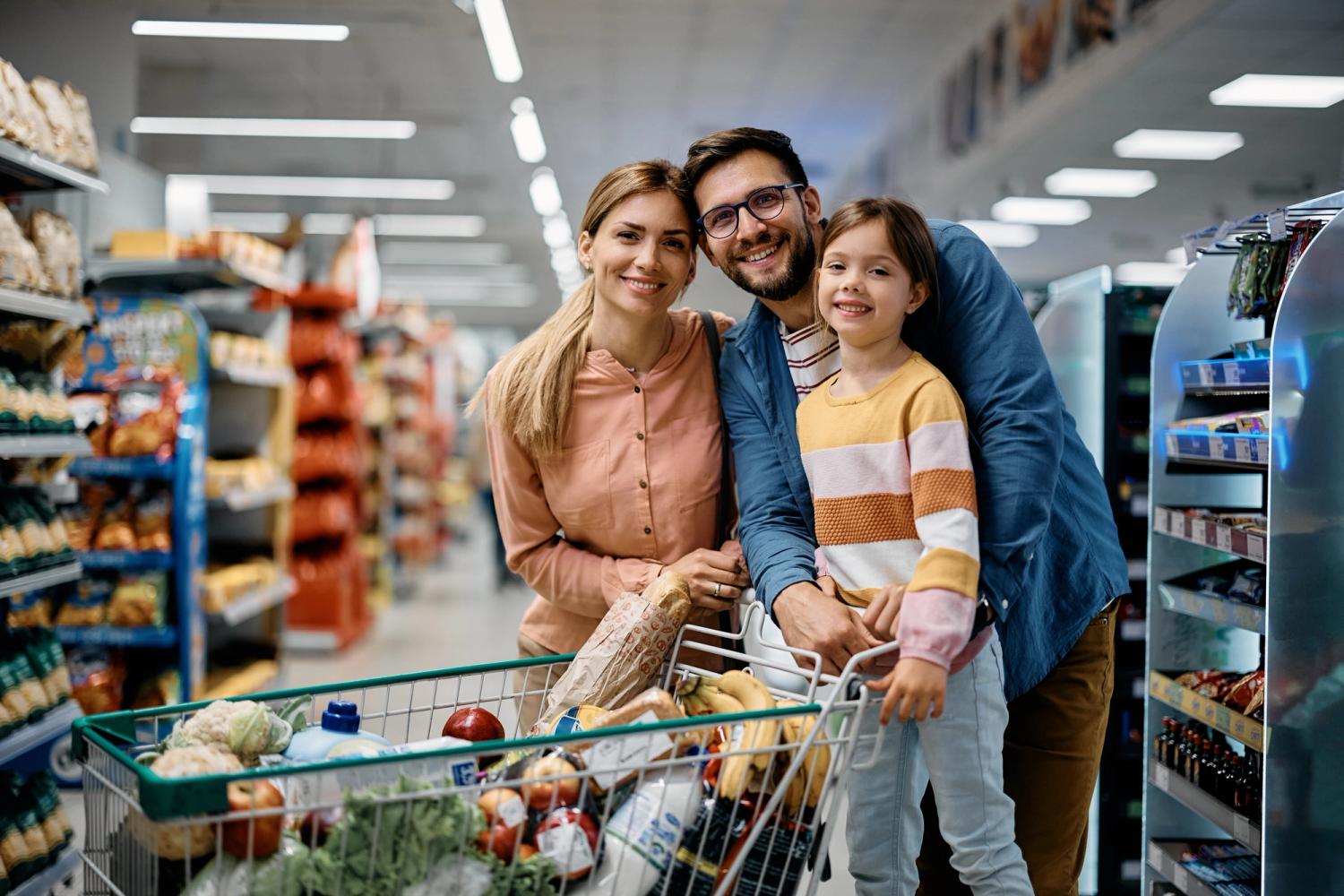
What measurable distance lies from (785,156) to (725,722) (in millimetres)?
1042

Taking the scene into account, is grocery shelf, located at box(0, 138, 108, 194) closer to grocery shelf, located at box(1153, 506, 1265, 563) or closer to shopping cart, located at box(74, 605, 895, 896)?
shopping cart, located at box(74, 605, 895, 896)

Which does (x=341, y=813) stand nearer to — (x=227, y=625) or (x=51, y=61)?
(x=227, y=625)

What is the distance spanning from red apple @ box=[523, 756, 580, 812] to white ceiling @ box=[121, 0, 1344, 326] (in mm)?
6151

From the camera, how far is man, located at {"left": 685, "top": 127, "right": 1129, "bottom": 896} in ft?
5.98

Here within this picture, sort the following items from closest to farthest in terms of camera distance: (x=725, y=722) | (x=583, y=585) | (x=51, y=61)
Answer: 1. (x=725, y=722)
2. (x=583, y=585)
3. (x=51, y=61)

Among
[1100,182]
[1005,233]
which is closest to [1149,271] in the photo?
[1005,233]

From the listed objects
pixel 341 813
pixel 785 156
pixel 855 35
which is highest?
pixel 855 35

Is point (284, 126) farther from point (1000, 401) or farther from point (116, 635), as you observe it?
point (1000, 401)

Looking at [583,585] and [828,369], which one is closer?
[828,369]

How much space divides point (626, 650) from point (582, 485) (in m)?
0.44

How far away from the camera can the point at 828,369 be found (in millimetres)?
2068

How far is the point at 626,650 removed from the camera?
77.2 inches

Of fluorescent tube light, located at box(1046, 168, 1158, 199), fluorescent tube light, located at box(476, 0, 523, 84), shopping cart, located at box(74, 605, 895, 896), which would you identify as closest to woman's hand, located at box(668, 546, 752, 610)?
shopping cart, located at box(74, 605, 895, 896)

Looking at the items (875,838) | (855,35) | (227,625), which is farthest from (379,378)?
(875,838)
